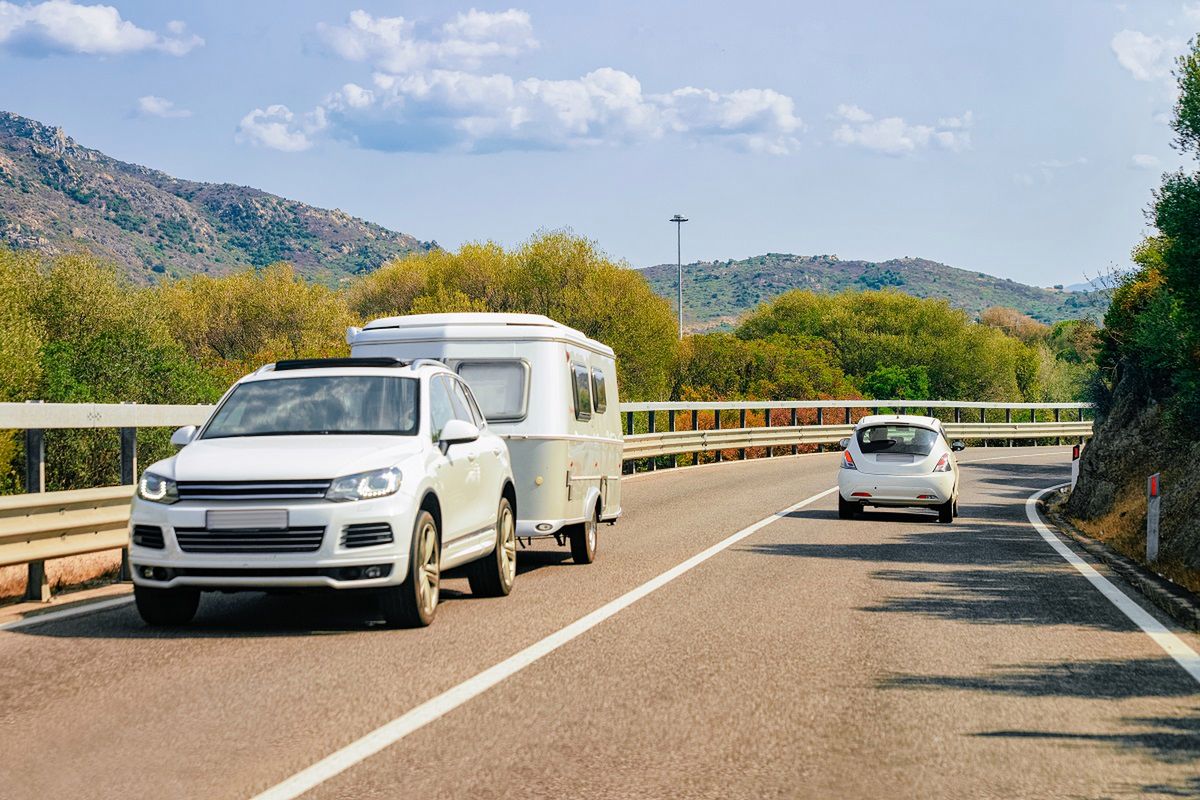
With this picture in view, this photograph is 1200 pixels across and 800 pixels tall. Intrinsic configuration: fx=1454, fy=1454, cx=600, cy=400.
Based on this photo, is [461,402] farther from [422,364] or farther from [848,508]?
[848,508]

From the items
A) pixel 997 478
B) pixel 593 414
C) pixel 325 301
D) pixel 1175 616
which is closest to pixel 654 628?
pixel 1175 616

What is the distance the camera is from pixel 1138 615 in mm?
10695

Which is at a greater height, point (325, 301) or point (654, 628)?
point (325, 301)

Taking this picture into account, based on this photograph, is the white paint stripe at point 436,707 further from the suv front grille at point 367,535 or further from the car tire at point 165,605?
the car tire at point 165,605

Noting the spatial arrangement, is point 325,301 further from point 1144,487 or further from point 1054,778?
point 1054,778

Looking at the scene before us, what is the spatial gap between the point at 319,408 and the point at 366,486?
1.46m

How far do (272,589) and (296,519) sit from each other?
1.68ft

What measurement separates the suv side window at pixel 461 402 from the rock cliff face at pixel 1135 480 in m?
7.54

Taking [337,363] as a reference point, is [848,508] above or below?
below

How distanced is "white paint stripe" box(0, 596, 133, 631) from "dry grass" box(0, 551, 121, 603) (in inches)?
45.2

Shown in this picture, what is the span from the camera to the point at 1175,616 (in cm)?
Result: 1060

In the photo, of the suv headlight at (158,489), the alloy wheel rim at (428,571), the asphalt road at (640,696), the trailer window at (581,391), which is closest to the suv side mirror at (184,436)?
the suv headlight at (158,489)

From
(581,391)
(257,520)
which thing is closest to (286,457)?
(257,520)

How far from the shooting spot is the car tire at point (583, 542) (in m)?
13.6
